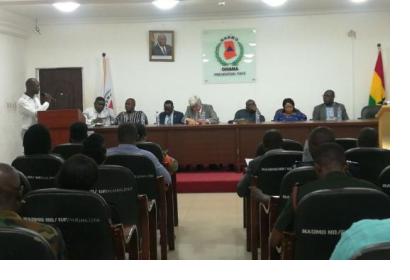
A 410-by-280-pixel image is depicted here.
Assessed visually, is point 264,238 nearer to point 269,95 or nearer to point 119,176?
point 119,176

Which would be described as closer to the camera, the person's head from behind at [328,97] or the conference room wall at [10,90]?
the person's head from behind at [328,97]

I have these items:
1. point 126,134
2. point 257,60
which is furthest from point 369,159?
point 257,60

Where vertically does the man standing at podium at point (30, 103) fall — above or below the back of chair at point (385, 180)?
above

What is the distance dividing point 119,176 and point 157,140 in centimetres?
425

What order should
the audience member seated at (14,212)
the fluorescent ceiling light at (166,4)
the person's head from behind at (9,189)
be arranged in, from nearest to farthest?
1. the audience member seated at (14,212)
2. the person's head from behind at (9,189)
3. the fluorescent ceiling light at (166,4)

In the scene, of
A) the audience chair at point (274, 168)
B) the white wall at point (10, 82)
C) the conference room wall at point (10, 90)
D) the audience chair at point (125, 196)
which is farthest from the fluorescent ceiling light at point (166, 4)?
the audience chair at point (125, 196)

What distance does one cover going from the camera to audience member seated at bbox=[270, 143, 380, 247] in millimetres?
2186

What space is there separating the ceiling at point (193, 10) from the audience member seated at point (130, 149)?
5009mm

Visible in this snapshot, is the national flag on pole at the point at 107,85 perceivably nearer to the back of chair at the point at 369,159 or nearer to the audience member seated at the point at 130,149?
the audience member seated at the point at 130,149

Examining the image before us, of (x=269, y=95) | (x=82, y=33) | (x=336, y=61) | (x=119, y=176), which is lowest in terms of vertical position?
(x=119, y=176)

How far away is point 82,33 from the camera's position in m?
9.69

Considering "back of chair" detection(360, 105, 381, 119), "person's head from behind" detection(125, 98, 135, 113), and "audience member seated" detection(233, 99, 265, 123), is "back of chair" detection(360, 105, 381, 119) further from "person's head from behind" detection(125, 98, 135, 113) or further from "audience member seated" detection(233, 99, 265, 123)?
"person's head from behind" detection(125, 98, 135, 113)

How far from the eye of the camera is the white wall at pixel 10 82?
8688mm
